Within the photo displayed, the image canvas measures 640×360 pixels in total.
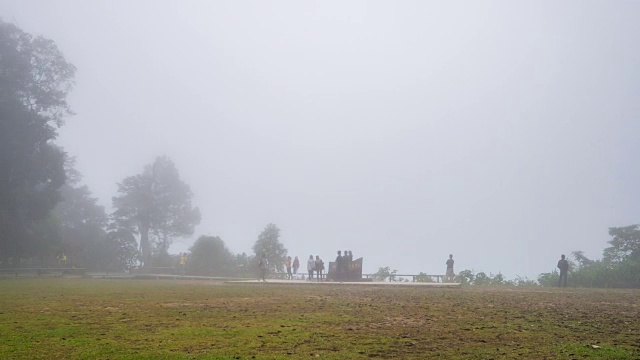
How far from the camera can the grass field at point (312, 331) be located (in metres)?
8.80

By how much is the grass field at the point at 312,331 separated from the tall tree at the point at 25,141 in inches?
1300

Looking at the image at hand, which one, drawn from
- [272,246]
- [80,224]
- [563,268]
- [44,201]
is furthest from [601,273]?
[80,224]

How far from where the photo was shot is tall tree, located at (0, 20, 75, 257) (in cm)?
4538

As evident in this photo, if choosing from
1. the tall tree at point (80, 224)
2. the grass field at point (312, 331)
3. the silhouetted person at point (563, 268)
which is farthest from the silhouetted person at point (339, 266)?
the tall tree at point (80, 224)

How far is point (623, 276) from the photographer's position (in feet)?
117

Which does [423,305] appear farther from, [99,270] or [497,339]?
[99,270]

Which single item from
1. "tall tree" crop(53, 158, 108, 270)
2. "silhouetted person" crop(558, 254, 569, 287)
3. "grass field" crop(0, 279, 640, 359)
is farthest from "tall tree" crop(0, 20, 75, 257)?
"silhouetted person" crop(558, 254, 569, 287)

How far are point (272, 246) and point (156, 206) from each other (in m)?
32.9

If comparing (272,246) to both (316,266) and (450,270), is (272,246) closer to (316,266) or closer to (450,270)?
(316,266)

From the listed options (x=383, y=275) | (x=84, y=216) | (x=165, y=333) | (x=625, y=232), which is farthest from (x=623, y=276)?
(x=84, y=216)

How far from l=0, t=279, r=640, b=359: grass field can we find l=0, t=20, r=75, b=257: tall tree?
33012mm

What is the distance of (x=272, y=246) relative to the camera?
5756cm

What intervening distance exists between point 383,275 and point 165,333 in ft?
127

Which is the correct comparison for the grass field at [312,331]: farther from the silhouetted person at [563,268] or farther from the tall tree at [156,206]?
the tall tree at [156,206]
